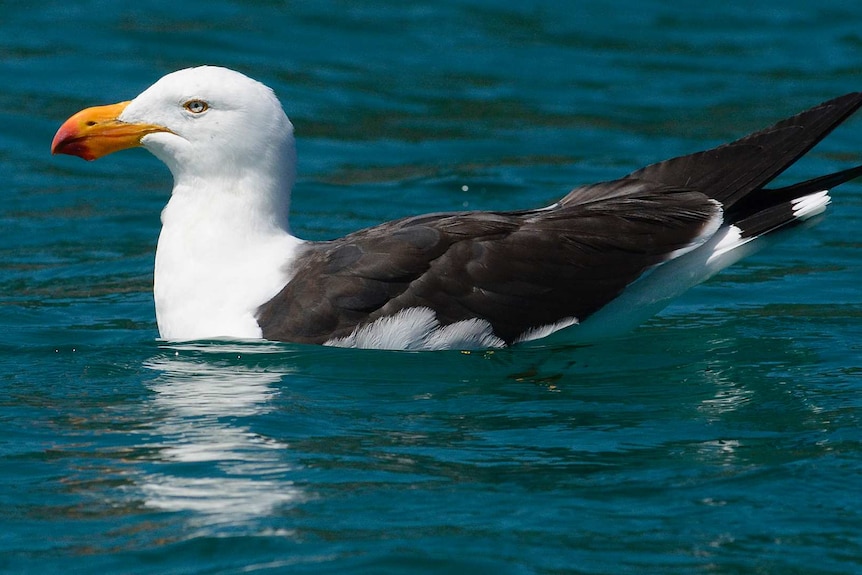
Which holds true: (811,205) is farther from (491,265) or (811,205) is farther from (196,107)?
(196,107)

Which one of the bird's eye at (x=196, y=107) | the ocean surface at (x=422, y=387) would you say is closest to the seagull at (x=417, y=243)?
the bird's eye at (x=196, y=107)

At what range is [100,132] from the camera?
25.0 ft

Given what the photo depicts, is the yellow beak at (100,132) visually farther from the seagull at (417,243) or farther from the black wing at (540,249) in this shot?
the black wing at (540,249)

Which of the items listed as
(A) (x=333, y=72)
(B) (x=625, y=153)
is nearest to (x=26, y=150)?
(A) (x=333, y=72)

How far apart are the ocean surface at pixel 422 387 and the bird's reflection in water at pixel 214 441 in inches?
0.6

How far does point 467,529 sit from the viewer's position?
17.1ft

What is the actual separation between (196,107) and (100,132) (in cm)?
51

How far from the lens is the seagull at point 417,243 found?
7.17m

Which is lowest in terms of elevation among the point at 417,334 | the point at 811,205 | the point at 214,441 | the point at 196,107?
the point at 214,441

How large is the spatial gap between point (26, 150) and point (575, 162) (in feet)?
14.9

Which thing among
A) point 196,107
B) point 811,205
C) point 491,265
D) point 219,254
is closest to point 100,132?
point 196,107

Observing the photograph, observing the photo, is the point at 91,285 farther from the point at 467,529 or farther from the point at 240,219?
the point at 467,529

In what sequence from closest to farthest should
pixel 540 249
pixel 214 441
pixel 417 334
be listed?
pixel 214 441 → pixel 417 334 → pixel 540 249

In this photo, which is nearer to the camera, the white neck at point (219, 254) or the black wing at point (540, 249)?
the black wing at point (540, 249)
